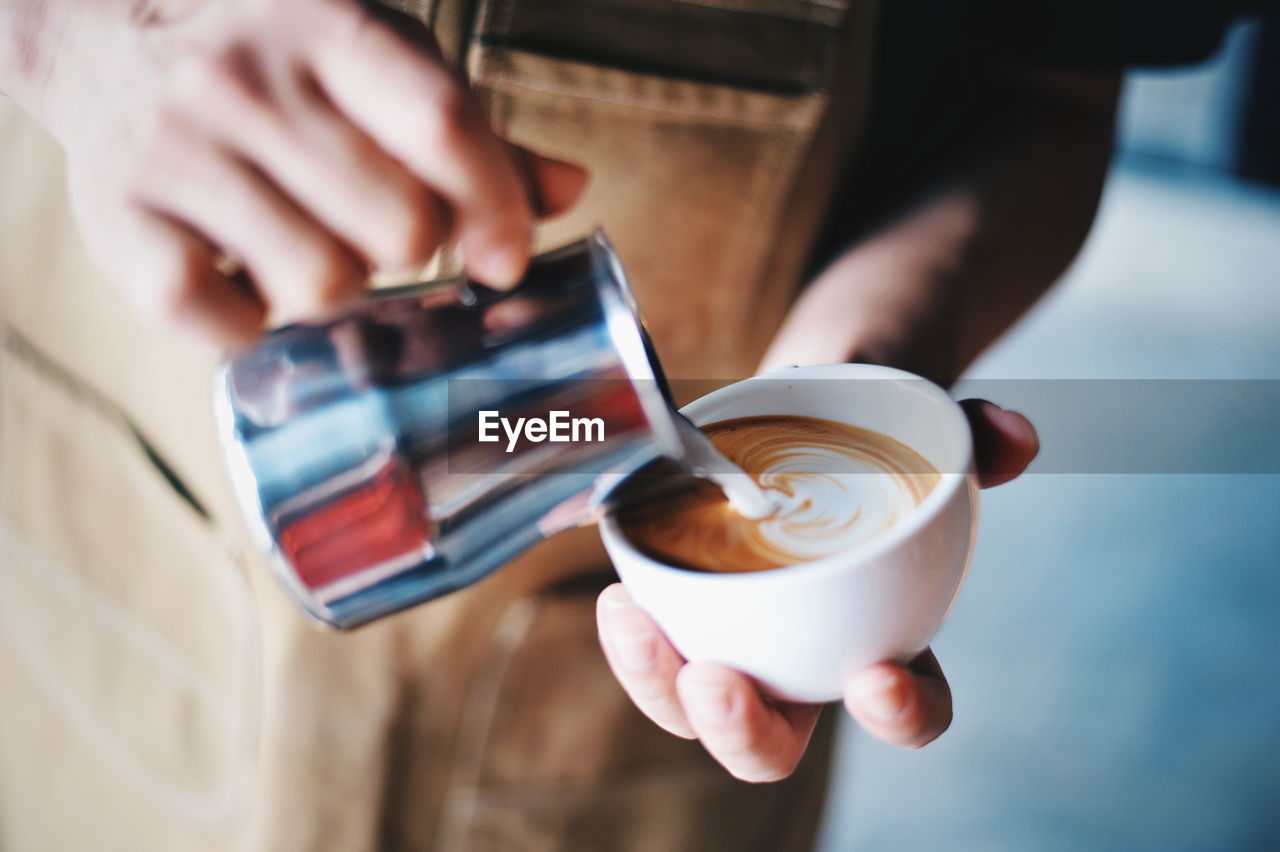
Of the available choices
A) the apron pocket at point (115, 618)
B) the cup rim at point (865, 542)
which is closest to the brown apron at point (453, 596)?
the apron pocket at point (115, 618)

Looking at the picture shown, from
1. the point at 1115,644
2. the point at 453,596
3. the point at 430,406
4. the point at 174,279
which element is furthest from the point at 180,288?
the point at 1115,644

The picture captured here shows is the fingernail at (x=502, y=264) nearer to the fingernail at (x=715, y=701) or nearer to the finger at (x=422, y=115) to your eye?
the finger at (x=422, y=115)

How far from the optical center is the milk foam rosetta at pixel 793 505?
1.68ft

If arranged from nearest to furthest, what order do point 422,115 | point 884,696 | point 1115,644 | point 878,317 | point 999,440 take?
point 422,115 < point 884,696 < point 999,440 < point 878,317 < point 1115,644

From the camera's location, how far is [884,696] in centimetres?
46

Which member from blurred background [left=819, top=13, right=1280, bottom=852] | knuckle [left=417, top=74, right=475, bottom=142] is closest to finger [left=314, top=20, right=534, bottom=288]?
knuckle [left=417, top=74, right=475, bottom=142]

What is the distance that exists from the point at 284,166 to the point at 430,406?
0.39ft

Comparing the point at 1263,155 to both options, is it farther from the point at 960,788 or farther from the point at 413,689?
the point at 413,689

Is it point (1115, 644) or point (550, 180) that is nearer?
point (550, 180)

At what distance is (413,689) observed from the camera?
30.0 inches

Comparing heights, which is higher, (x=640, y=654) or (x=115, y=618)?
(x=640, y=654)

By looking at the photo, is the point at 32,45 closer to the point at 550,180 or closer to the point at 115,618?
the point at 550,180

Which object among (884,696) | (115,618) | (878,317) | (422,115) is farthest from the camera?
(115,618)

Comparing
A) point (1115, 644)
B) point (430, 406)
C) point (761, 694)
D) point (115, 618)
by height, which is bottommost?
point (1115, 644)
